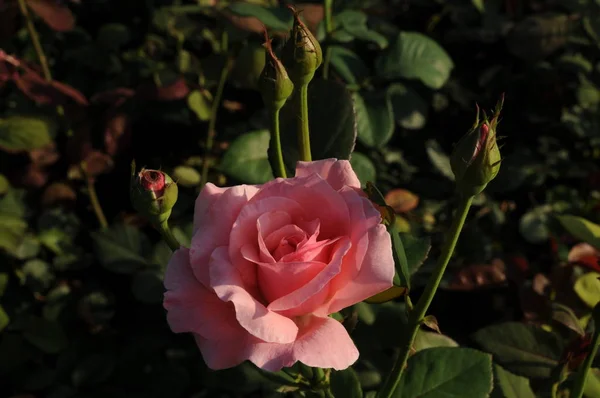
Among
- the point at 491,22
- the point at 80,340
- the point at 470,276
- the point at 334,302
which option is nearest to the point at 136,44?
the point at 80,340

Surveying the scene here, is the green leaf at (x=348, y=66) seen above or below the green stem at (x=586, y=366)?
above

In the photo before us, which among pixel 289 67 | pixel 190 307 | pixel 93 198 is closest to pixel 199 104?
pixel 93 198

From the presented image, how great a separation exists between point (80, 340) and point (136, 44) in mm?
843

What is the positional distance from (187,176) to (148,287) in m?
0.31

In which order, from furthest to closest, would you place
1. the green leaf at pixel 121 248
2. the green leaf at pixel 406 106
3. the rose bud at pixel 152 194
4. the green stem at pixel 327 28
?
1. the green leaf at pixel 406 106
2. the green leaf at pixel 121 248
3. the green stem at pixel 327 28
4. the rose bud at pixel 152 194

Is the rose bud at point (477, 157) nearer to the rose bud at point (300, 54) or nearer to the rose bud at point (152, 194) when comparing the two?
the rose bud at point (300, 54)

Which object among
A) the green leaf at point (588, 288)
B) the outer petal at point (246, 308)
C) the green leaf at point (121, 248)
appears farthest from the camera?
the green leaf at point (121, 248)

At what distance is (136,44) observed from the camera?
5.70 feet

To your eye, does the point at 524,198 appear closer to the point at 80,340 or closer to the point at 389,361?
the point at 389,361

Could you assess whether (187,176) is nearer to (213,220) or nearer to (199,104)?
(199,104)

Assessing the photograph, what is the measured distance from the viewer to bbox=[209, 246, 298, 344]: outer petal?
0.53 metres

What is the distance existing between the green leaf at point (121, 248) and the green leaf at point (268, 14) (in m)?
0.48

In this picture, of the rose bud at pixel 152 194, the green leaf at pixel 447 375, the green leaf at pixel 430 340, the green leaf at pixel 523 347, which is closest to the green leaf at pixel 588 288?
the green leaf at pixel 523 347

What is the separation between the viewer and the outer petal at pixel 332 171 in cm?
61
